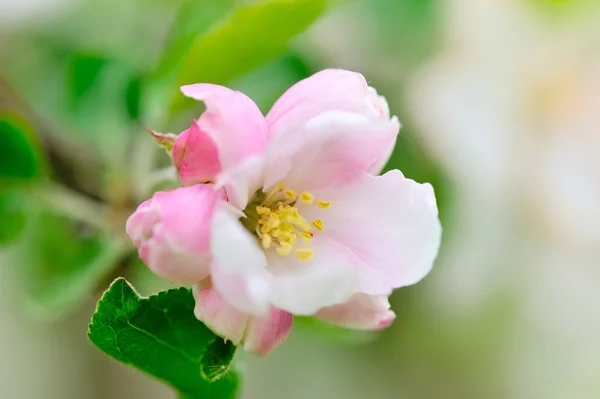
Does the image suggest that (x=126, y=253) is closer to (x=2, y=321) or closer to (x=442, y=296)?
(x=2, y=321)

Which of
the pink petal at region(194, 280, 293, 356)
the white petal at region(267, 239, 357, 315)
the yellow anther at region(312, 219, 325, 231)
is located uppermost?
the white petal at region(267, 239, 357, 315)

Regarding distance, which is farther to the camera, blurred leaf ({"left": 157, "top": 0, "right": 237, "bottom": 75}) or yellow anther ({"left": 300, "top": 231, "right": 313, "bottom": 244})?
blurred leaf ({"left": 157, "top": 0, "right": 237, "bottom": 75})

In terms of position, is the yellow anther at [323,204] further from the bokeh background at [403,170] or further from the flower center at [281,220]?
the bokeh background at [403,170]

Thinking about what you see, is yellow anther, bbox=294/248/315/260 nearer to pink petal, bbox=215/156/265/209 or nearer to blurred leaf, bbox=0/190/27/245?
pink petal, bbox=215/156/265/209

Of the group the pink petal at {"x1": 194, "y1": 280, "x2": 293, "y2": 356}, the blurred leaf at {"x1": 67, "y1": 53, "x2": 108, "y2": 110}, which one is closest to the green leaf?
the pink petal at {"x1": 194, "y1": 280, "x2": 293, "y2": 356}

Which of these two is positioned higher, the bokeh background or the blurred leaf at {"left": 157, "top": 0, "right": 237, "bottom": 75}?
the blurred leaf at {"left": 157, "top": 0, "right": 237, "bottom": 75}

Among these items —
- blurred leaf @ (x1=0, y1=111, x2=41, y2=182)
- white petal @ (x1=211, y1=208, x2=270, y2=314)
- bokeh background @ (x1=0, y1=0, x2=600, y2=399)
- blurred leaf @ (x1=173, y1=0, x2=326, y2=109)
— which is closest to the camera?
white petal @ (x1=211, y1=208, x2=270, y2=314)
